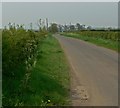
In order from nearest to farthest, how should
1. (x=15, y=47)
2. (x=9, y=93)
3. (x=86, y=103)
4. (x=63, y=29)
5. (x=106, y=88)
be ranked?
(x=9, y=93)
(x=86, y=103)
(x=15, y=47)
(x=106, y=88)
(x=63, y=29)

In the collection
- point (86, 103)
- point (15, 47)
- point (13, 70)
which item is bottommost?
point (86, 103)

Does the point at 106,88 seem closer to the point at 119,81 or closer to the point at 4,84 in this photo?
the point at 119,81

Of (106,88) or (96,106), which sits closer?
(96,106)

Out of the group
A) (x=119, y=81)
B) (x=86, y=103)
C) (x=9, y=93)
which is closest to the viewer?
(x=9, y=93)

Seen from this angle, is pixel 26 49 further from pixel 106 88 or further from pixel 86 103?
pixel 86 103

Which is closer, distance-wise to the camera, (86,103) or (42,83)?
(86,103)

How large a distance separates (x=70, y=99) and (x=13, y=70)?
→ 2.35 meters

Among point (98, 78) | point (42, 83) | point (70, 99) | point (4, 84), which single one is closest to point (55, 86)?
point (42, 83)

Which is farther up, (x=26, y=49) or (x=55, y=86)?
(x=26, y=49)

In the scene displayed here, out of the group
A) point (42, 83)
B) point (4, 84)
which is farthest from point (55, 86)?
point (4, 84)

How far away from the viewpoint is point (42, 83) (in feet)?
35.5

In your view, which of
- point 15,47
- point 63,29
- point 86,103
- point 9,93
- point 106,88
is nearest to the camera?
point 9,93

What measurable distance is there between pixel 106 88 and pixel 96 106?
263 cm

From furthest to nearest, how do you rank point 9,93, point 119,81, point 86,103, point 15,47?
point 119,81 → point 15,47 → point 86,103 → point 9,93
